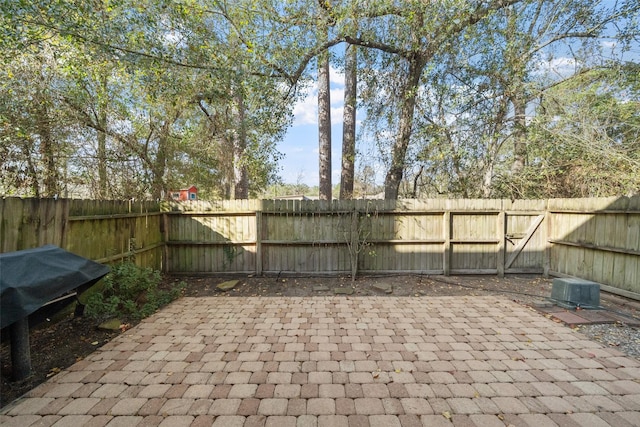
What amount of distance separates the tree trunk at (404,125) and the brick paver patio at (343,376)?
3.91 m

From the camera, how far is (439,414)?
1881 millimetres

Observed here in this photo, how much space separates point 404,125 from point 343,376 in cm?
562

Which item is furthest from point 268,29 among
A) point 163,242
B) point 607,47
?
point 607,47

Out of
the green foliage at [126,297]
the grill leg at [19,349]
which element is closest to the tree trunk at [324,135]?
the green foliage at [126,297]

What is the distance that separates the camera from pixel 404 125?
21.0ft

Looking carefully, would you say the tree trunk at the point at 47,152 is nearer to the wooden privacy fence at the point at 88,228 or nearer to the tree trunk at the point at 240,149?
the wooden privacy fence at the point at 88,228

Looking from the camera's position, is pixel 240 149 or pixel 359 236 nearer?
pixel 359 236

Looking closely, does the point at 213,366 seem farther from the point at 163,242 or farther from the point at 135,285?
the point at 163,242

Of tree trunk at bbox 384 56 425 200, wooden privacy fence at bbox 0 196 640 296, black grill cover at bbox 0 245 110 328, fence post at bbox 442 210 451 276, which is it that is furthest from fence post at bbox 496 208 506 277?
black grill cover at bbox 0 245 110 328

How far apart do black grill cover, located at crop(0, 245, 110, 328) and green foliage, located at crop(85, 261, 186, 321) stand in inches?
42.0

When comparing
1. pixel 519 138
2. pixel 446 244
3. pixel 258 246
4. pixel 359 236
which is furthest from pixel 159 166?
pixel 519 138

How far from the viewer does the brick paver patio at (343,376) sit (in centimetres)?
187

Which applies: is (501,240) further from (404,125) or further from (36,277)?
(36,277)

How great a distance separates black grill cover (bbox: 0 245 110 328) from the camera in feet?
6.37
